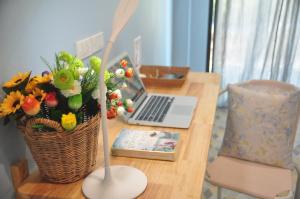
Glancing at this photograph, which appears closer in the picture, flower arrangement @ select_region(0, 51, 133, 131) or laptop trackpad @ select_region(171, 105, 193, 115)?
flower arrangement @ select_region(0, 51, 133, 131)

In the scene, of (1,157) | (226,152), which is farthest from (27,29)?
(226,152)

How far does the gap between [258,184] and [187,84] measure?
64 centimetres

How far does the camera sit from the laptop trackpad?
1.35 m

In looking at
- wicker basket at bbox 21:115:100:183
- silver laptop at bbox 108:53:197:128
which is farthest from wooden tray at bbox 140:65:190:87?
wicker basket at bbox 21:115:100:183

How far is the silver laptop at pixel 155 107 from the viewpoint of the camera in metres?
1.28

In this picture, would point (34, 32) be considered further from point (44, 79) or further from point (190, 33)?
point (190, 33)

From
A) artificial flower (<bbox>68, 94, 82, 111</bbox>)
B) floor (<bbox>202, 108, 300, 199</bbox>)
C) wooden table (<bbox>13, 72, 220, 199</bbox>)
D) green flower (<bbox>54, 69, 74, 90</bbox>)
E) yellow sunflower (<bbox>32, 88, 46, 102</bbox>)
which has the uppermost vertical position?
green flower (<bbox>54, 69, 74, 90</bbox>)

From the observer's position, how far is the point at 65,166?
0.84m

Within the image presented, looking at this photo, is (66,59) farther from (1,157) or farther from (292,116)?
(292,116)

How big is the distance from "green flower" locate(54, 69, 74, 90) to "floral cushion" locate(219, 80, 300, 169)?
1120 millimetres

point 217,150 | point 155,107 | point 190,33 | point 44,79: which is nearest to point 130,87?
point 155,107

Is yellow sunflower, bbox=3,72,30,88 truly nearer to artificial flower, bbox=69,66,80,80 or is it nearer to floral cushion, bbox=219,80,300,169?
artificial flower, bbox=69,66,80,80

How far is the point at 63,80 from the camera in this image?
755 mm

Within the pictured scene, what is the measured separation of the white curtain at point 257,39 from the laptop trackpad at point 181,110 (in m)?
2.02
